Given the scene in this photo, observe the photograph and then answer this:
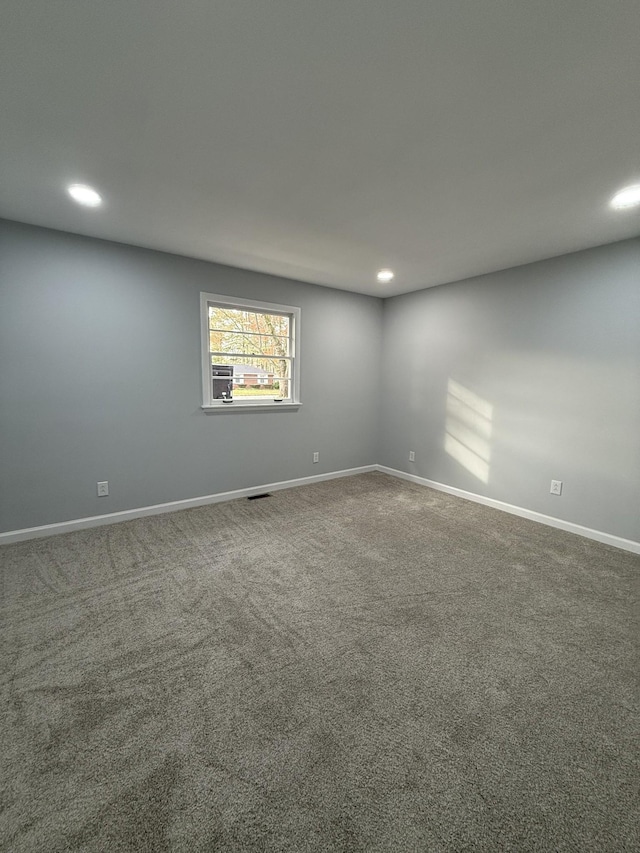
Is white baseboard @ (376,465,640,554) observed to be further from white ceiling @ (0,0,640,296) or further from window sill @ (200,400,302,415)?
white ceiling @ (0,0,640,296)

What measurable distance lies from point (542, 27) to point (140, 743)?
9.24 ft

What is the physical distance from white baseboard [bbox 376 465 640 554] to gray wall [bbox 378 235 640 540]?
48mm

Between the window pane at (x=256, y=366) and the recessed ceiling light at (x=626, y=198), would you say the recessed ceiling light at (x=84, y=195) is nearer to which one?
the window pane at (x=256, y=366)

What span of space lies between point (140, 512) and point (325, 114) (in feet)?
10.8

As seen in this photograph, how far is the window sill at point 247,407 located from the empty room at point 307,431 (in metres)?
0.03

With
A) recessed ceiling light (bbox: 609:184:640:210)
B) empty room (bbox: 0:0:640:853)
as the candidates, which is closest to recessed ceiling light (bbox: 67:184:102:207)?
empty room (bbox: 0:0:640:853)

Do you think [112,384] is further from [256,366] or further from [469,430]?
[469,430]

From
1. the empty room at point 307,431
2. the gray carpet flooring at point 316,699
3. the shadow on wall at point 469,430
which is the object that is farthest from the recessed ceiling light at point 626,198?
the gray carpet flooring at point 316,699

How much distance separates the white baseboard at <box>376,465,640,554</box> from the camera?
285 centimetres

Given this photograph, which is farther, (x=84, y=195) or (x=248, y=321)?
(x=248, y=321)

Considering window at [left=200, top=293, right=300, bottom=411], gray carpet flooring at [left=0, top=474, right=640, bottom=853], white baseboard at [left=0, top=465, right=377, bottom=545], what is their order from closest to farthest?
gray carpet flooring at [left=0, top=474, right=640, bottom=853] < white baseboard at [left=0, top=465, right=377, bottom=545] < window at [left=200, top=293, right=300, bottom=411]

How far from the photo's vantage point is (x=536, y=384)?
3301 mm

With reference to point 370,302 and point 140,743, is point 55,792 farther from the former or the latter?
point 370,302

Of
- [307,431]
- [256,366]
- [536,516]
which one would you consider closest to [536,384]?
[536,516]
